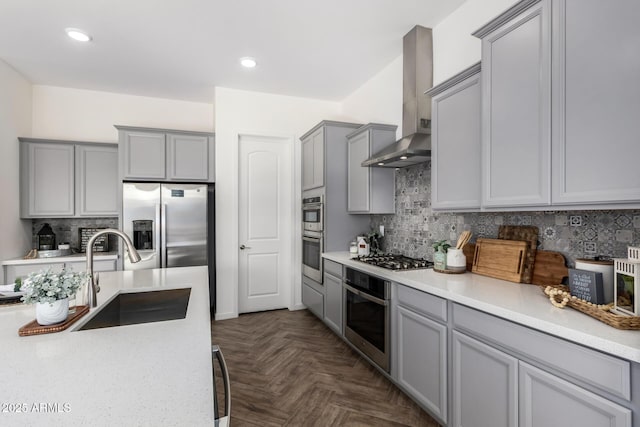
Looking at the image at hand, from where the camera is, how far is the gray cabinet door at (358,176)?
322cm

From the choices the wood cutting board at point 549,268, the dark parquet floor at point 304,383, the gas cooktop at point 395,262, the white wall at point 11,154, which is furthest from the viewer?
the white wall at point 11,154

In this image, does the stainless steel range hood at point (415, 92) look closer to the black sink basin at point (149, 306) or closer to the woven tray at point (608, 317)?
the woven tray at point (608, 317)

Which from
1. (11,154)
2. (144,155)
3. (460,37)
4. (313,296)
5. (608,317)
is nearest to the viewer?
(608,317)

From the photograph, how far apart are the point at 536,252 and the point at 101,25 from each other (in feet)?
12.4

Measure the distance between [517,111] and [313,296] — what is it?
2936 millimetres

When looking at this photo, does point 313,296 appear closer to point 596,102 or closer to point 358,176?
point 358,176

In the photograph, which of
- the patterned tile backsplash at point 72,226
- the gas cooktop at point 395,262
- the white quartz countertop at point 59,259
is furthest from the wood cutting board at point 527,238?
the patterned tile backsplash at point 72,226

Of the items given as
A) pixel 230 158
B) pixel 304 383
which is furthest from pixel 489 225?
pixel 230 158

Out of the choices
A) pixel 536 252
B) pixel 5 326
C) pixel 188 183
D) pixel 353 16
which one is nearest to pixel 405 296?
pixel 536 252

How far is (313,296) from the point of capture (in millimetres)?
3844

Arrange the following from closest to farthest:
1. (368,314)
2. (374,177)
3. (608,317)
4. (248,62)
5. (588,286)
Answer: (608,317) → (588,286) → (368,314) → (374,177) → (248,62)

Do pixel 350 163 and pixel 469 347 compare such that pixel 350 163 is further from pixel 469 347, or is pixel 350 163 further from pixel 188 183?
pixel 469 347

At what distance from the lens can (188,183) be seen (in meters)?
3.89

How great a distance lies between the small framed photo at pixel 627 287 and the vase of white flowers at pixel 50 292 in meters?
2.21
